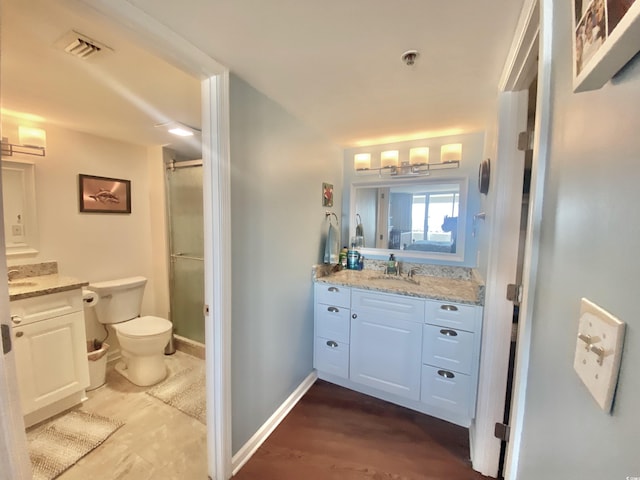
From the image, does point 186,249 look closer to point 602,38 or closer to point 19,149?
point 19,149

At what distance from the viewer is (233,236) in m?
1.41

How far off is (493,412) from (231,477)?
146 centimetres

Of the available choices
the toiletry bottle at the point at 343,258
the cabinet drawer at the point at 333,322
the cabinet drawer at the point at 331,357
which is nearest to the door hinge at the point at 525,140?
the cabinet drawer at the point at 333,322

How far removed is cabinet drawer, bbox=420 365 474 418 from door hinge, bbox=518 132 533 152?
141 centimetres

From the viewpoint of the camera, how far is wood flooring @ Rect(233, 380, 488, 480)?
4.89 feet

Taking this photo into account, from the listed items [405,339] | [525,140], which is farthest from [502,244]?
[405,339]

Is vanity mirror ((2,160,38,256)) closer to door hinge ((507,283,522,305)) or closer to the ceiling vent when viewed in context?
the ceiling vent

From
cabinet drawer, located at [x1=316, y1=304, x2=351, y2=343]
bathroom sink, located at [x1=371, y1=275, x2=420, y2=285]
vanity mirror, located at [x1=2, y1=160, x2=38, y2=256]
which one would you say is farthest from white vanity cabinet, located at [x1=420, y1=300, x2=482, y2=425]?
vanity mirror, located at [x1=2, y1=160, x2=38, y2=256]

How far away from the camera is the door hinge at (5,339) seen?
0.69m

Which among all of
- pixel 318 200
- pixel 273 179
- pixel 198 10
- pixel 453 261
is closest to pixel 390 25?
pixel 198 10

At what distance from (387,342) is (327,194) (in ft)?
4.35

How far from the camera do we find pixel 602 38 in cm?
37

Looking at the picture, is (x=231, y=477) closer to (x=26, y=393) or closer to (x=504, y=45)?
(x=26, y=393)

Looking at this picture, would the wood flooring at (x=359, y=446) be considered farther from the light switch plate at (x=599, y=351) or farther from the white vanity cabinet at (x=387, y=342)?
the light switch plate at (x=599, y=351)
